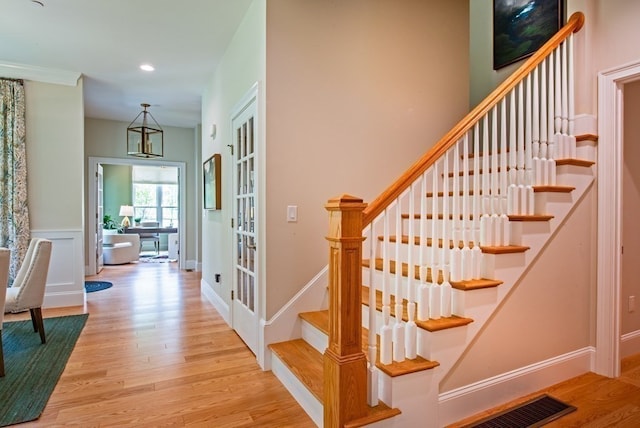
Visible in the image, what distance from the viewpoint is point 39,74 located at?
4.22m

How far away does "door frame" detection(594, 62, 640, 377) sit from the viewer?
240 centimetres

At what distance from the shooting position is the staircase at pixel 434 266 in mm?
1672

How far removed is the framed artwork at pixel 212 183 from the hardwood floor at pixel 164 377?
4.27 feet

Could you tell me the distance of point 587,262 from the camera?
2.52 meters

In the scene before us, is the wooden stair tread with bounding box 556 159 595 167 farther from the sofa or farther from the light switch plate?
the sofa

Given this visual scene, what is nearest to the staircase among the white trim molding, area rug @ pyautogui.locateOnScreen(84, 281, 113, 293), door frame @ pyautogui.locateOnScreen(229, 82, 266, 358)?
door frame @ pyautogui.locateOnScreen(229, 82, 266, 358)

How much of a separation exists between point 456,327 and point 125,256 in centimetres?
787

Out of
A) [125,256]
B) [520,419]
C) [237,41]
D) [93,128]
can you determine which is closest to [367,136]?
[237,41]

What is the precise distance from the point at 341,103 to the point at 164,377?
2.50 meters

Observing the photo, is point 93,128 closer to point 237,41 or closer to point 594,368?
point 237,41

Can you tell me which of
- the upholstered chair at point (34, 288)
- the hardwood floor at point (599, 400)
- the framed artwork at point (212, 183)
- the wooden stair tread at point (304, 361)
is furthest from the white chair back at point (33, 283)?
the hardwood floor at point (599, 400)

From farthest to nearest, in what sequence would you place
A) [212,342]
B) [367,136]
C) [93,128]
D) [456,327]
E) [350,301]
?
[93,128], [212,342], [367,136], [456,327], [350,301]

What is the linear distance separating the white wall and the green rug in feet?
2.44

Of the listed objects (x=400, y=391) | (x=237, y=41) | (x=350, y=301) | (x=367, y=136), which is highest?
(x=237, y=41)
